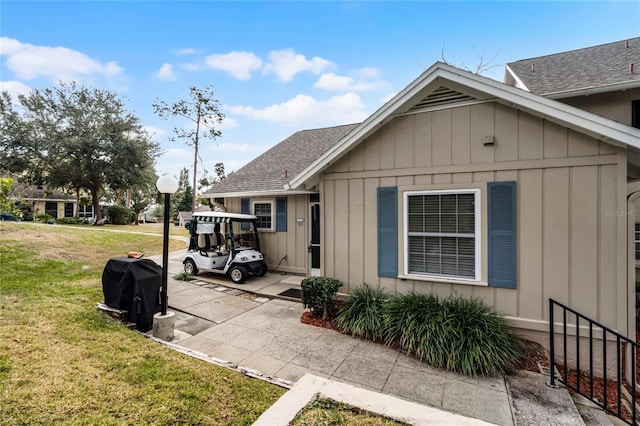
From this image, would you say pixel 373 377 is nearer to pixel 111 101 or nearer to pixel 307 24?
pixel 307 24

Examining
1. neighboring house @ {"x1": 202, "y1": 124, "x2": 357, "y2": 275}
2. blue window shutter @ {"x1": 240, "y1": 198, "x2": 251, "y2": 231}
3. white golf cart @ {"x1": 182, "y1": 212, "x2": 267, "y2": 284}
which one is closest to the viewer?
white golf cart @ {"x1": 182, "y1": 212, "x2": 267, "y2": 284}

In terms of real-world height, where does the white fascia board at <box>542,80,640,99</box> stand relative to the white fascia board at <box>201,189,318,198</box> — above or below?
above

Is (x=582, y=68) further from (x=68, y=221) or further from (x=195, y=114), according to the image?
(x=68, y=221)

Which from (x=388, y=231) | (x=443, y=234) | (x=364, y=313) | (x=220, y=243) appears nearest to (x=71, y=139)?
(x=220, y=243)

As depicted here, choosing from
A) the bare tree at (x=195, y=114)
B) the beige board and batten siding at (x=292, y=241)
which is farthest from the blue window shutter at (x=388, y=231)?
the bare tree at (x=195, y=114)

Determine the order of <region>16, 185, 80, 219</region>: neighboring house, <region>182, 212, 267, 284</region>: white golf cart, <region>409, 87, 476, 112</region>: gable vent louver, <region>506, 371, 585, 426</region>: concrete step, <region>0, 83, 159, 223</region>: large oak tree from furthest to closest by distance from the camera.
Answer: <region>16, 185, 80, 219</region>: neighboring house
<region>0, 83, 159, 223</region>: large oak tree
<region>182, 212, 267, 284</region>: white golf cart
<region>409, 87, 476, 112</region>: gable vent louver
<region>506, 371, 585, 426</region>: concrete step

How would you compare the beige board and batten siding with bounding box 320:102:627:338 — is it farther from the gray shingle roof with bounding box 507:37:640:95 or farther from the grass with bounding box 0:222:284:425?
the grass with bounding box 0:222:284:425

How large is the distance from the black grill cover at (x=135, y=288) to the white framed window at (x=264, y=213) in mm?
4729

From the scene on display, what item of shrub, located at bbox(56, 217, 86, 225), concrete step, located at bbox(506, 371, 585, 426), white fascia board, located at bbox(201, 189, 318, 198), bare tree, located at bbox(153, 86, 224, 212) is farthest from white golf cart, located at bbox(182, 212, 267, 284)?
shrub, located at bbox(56, 217, 86, 225)

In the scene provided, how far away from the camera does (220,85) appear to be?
719 inches

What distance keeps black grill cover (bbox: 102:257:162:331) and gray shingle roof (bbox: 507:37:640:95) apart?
8755mm

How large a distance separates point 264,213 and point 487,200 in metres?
6.96

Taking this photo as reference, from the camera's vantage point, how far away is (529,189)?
4.34 m

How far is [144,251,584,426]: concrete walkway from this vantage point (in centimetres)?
308
